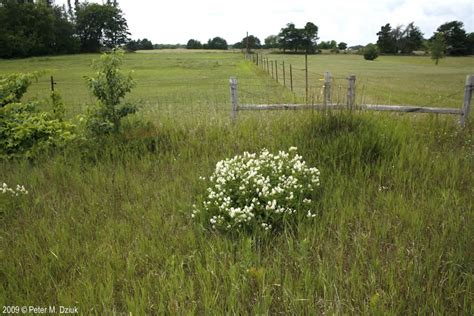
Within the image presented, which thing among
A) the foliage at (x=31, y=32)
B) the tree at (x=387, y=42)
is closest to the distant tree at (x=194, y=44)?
the foliage at (x=31, y=32)

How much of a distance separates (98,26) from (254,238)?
99970 mm

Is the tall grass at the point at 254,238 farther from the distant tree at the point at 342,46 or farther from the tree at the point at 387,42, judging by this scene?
the distant tree at the point at 342,46

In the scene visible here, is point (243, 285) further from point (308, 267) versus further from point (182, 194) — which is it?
point (182, 194)

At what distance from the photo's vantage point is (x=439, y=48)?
178 feet

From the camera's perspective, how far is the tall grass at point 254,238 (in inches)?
97.3

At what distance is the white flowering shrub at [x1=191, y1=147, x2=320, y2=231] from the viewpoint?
337 cm

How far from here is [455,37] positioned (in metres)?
70.2

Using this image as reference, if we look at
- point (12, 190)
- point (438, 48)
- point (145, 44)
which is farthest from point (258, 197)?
point (145, 44)

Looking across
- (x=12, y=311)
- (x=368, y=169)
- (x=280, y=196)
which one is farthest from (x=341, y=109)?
(x=12, y=311)

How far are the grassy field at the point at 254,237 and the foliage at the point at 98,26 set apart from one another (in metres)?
89.7

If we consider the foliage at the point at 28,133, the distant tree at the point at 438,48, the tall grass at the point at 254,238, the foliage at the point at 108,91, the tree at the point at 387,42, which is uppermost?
the tree at the point at 387,42

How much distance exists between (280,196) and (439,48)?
62.4 m

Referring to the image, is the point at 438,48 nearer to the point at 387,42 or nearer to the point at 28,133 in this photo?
the point at 387,42

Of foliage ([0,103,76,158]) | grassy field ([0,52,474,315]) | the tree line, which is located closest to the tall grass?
grassy field ([0,52,474,315])
